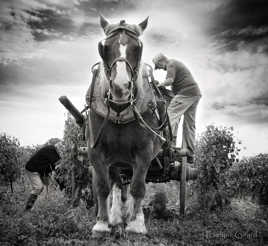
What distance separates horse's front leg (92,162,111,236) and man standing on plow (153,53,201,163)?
2.38 metres

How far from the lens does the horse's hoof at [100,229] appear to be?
484cm

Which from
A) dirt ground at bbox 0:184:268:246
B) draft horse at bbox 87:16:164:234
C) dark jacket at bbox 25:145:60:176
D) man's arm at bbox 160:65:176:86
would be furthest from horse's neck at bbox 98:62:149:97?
dark jacket at bbox 25:145:60:176

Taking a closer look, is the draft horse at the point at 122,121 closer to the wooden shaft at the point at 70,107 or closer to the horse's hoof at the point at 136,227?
the horse's hoof at the point at 136,227

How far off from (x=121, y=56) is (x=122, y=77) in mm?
368

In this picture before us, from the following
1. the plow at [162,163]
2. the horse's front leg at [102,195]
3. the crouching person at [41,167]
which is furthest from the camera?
the crouching person at [41,167]

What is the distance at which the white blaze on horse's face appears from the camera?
3793mm

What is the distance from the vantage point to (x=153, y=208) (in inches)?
303

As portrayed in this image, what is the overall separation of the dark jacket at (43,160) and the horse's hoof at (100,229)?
369 centimetres

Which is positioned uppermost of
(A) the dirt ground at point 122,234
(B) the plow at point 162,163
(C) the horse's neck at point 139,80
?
(C) the horse's neck at point 139,80

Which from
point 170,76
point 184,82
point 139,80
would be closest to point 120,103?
point 139,80

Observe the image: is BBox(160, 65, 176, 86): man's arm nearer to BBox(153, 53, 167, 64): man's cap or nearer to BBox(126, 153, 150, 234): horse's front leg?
BBox(153, 53, 167, 64): man's cap

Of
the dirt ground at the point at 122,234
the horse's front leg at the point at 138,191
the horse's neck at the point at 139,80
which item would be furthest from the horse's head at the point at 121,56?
the dirt ground at the point at 122,234

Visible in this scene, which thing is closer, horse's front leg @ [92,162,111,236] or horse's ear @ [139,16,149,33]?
horse's ear @ [139,16,149,33]

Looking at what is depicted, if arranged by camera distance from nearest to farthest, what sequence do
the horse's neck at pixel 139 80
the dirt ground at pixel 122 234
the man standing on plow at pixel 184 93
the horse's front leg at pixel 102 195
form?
the dirt ground at pixel 122 234
the horse's neck at pixel 139 80
the horse's front leg at pixel 102 195
the man standing on plow at pixel 184 93
